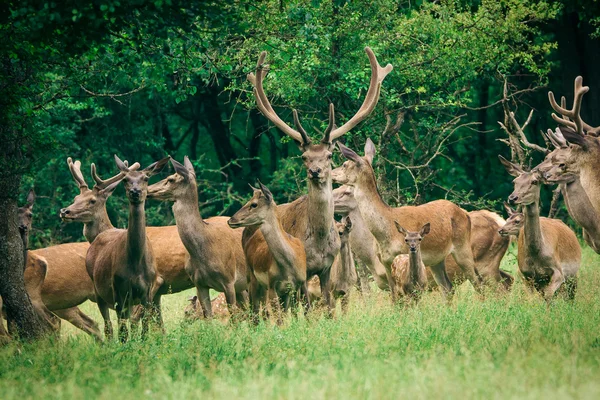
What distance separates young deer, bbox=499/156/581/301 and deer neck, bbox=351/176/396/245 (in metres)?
1.67

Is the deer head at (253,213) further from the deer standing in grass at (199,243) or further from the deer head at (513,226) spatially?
the deer head at (513,226)

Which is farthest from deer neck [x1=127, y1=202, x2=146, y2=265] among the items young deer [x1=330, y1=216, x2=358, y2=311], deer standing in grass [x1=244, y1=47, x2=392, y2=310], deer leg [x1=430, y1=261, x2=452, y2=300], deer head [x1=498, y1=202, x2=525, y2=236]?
deer head [x1=498, y1=202, x2=525, y2=236]

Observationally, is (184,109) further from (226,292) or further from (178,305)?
(226,292)

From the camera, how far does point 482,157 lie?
24047mm

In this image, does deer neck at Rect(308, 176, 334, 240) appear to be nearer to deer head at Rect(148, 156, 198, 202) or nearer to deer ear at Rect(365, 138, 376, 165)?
deer head at Rect(148, 156, 198, 202)

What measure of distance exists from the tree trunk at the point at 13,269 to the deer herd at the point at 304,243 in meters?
0.21

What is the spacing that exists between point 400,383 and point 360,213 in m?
6.33

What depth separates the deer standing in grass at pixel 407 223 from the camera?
37.6 feet

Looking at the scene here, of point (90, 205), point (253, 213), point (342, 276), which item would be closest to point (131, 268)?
point (253, 213)

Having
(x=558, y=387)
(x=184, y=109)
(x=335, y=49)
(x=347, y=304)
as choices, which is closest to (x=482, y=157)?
(x=184, y=109)

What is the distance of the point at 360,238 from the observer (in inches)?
485

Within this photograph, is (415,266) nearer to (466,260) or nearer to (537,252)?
(537,252)

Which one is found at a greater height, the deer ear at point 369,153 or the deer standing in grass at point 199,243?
the deer ear at point 369,153

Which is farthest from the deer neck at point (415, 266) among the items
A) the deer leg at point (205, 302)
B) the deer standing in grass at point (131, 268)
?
the deer standing in grass at point (131, 268)
